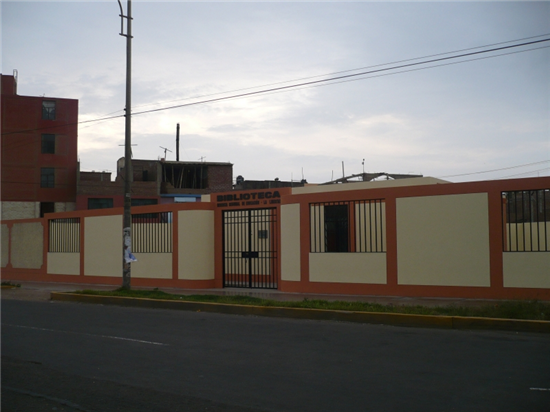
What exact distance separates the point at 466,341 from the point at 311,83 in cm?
1256

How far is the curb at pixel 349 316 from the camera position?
1134cm

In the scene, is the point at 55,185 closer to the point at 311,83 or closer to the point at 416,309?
the point at 311,83

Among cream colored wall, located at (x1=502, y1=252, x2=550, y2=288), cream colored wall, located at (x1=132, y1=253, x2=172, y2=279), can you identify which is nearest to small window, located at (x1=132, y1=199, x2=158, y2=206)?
cream colored wall, located at (x1=132, y1=253, x2=172, y2=279)

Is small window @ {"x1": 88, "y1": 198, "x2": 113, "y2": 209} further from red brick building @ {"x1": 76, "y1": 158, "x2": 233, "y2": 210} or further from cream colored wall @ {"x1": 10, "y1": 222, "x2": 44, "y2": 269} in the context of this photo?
cream colored wall @ {"x1": 10, "y1": 222, "x2": 44, "y2": 269}

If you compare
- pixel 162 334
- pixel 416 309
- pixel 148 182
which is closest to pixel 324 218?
pixel 416 309

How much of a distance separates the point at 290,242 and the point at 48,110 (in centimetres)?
4543

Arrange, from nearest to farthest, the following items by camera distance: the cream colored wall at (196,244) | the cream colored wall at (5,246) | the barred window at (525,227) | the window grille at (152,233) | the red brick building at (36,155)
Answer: the barred window at (525,227) → the cream colored wall at (196,244) → the window grille at (152,233) → the cream colored wall at (5,246) → the red brick building at (36,155)

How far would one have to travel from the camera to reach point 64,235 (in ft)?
90.8

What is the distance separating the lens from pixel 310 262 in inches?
741

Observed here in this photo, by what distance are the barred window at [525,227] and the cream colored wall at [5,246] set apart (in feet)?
84.5

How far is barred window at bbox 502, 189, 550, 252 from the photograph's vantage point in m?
15.0

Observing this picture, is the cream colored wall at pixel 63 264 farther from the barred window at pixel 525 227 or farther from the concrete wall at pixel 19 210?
the concrete wall at pixel 19 210

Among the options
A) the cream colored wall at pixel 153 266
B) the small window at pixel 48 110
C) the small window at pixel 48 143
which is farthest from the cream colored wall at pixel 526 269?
the small window at pixel 48 110

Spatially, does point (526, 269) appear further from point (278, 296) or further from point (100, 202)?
point (100, 202)
